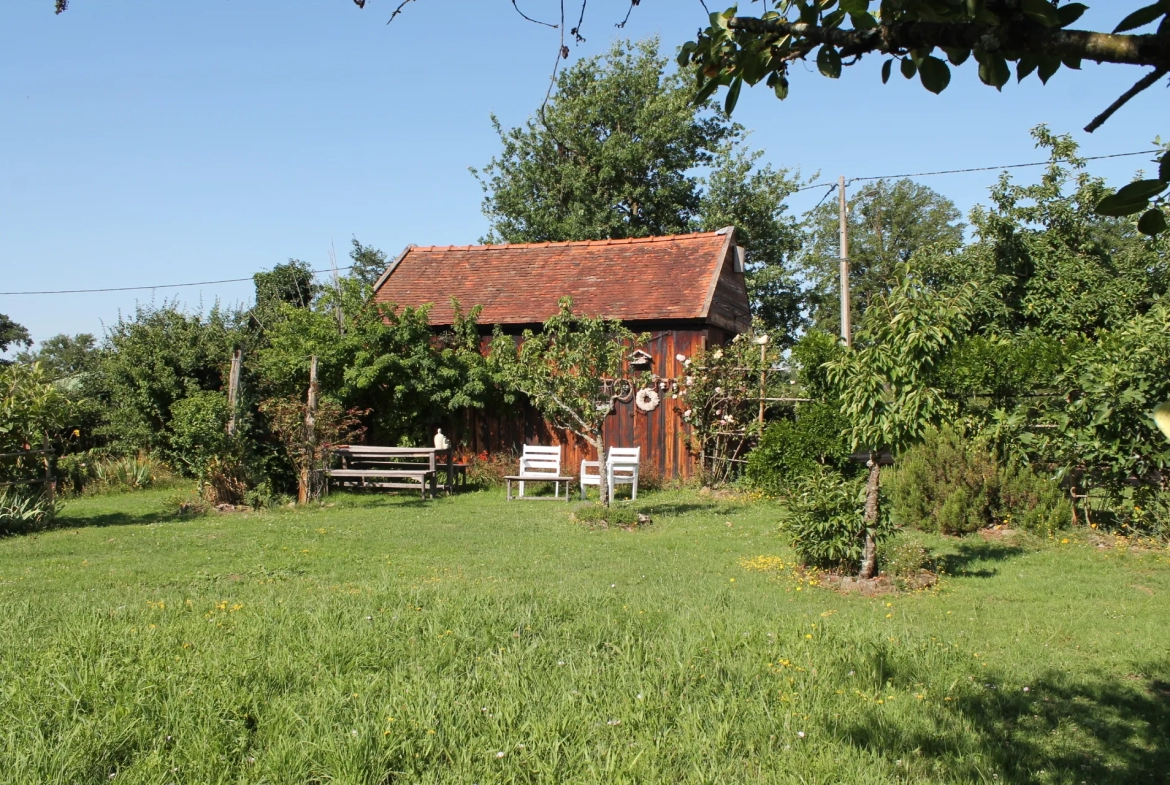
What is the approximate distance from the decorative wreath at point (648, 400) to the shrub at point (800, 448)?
346 centimetres

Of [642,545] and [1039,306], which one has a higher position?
[1039,306]

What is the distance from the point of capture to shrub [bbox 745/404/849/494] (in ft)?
45.3

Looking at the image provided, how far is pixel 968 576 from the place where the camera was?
28.1 feet

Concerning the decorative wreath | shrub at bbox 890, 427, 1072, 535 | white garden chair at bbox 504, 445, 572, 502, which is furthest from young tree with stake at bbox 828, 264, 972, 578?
the decorative wreath

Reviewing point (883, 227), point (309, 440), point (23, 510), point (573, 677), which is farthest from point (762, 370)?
point (883, 227)

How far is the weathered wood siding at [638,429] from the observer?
59.2 feet

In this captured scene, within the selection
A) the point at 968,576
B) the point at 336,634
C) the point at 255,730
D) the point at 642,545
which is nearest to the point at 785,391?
the point at 642,545

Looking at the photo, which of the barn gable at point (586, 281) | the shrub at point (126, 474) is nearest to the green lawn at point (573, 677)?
the shrub at point (126, 474)

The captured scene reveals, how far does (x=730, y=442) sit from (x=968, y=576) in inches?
351

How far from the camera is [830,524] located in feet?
27.5

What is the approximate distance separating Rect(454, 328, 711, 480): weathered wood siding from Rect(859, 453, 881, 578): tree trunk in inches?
365

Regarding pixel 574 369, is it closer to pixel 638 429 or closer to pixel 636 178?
pixel 638 429

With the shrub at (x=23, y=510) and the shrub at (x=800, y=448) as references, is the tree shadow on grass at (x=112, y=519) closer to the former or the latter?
the shrub at (x=23, y=510)

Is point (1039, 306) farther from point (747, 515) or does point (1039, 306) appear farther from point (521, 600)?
point (521, 600)
